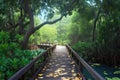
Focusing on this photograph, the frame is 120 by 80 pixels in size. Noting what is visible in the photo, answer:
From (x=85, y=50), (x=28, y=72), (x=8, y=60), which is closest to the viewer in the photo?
(x=8, y=60)

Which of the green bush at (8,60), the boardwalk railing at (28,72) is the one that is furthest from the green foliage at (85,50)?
the boardwalk railing at (28,72)

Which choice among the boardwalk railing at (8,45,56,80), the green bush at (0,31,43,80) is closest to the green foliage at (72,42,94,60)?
the green bush at (0,31,43,80)

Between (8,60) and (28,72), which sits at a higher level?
(8,60)

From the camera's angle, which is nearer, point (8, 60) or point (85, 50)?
point (8, 60)

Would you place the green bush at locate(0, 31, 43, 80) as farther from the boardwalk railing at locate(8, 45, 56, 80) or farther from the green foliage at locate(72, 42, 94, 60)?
the green foliage at locate(72, 42, 94, 60)

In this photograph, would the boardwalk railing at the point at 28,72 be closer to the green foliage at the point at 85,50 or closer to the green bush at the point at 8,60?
the green bush at the point at 8,60

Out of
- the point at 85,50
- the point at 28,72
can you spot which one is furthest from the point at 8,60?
the point at 85,50

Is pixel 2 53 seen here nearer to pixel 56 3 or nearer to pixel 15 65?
pixel 15 65

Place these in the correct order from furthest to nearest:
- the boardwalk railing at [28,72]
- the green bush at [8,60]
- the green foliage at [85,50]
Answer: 1. the green foliage at [85,50]
2. the green bush at [8,60]
3. the boardwalk railing at [28,72]

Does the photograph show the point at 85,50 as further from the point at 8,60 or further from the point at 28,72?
the point at 8,60

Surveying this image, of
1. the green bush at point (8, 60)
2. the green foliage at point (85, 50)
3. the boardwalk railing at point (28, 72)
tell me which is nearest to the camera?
the boardwalk railing at point (28, 72)

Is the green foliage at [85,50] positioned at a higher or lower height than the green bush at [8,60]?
lower

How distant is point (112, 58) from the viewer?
91.5ft

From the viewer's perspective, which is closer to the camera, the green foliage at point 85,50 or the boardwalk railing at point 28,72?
the boardwalk railing at point 28,72
